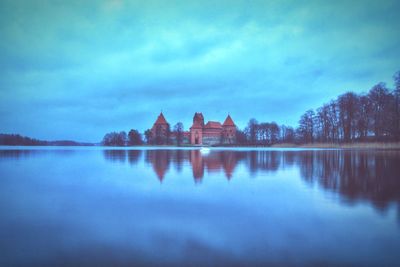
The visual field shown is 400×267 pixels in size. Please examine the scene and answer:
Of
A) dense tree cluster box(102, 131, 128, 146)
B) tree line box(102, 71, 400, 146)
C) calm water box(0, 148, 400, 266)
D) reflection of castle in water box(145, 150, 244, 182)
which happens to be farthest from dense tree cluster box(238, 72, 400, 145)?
dense tree cluster box(102, 131, 128, 146)

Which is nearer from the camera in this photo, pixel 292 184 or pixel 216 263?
pixel 216 263

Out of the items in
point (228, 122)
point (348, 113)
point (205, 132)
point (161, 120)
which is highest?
point (161, 120)

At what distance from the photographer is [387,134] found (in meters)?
49.7

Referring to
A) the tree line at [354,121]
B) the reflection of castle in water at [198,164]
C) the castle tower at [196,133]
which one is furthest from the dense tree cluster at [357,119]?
the castle tower at [196,133]

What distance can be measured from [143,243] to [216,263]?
1.55 meters

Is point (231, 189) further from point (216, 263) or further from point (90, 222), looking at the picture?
point (216, 263)

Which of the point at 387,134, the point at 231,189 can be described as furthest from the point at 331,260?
the point at 387,134

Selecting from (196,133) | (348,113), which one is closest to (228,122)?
(196,133)

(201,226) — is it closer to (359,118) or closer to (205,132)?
(359,118)

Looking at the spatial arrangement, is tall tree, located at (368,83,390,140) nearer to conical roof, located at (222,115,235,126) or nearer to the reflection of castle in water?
the reflection of castle in water

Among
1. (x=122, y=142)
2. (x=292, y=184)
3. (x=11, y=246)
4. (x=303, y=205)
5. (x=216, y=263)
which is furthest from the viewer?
(x=122, y=142)

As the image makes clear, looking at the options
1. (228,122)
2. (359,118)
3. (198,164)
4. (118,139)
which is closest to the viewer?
(198,164)

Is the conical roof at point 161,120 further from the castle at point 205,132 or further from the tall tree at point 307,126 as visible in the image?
the tall tree at point 307,126

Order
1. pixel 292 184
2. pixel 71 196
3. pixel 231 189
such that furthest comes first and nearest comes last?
1. pixel 292 184
2. pixel 231 189
3. pixel 71 196
